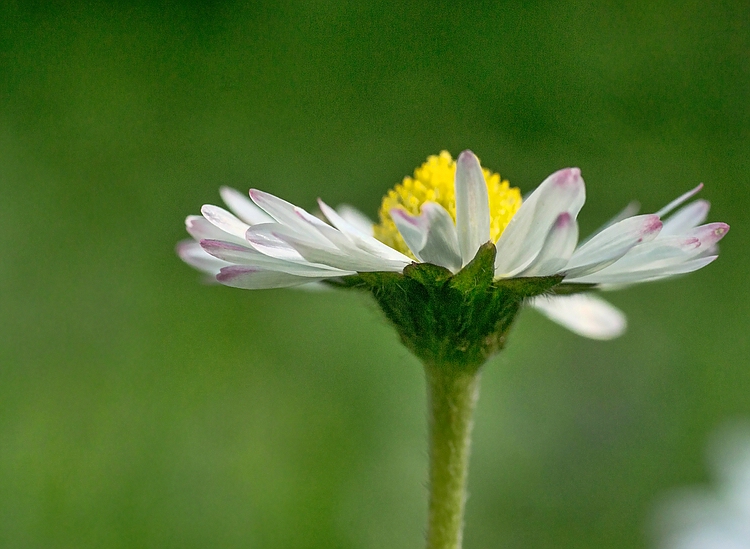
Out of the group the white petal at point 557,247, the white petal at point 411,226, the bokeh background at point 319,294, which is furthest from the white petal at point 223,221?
the bokeh background at point 319,294

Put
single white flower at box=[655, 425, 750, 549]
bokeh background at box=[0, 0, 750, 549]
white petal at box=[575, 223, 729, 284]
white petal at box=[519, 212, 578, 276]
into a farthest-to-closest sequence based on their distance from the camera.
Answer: bokeh background at box=[0, 0, 750, 549], single white flower at box=[655, 425, 750, 549], white petal at box=[575, 223, 729, 284], white petal at box=[519, 212, 578, 276]

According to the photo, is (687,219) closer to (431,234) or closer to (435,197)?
(435,197)

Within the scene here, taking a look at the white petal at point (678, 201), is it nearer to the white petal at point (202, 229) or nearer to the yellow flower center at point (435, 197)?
the yellow flower center at point (435, 197)

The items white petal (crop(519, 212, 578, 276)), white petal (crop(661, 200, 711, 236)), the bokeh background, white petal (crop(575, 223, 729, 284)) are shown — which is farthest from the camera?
the bokeh background

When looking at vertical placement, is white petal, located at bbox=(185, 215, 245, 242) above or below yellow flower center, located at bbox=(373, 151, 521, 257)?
below

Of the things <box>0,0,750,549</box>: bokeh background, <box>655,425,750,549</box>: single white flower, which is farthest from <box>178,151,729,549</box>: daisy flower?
<box>655,425,750,549</box>: single white flower

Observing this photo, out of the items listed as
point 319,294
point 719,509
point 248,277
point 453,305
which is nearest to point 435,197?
point 453,305

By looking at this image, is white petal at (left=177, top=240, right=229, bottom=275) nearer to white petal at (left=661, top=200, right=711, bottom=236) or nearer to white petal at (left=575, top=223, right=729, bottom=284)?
white petal at (left=575, top=223, right=729, bottom=284)
